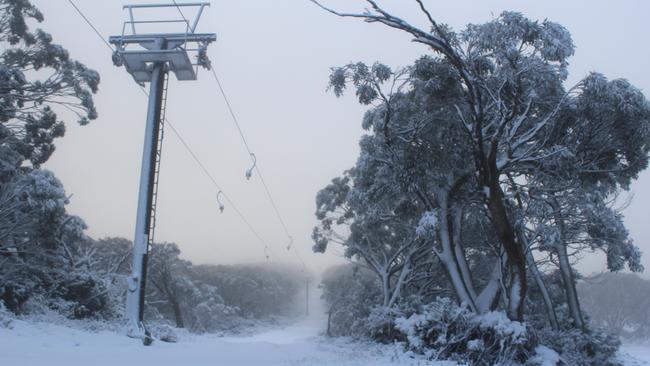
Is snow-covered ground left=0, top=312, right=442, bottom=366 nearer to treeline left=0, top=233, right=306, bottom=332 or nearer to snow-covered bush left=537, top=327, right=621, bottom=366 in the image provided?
snow-covered bush left=537, top=327, right=621, bottom=366

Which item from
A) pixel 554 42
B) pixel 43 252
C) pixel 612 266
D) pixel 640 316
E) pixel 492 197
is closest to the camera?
pixel 492 197

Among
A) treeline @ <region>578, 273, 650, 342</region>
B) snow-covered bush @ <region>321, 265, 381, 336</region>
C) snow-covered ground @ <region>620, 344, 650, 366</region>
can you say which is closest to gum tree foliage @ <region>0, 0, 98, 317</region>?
snow-covered bush @ <region>321, 265, 381, 336</region>

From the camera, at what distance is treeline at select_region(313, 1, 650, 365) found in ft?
43.3

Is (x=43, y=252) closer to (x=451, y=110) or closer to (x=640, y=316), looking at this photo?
(x=451, y=110)

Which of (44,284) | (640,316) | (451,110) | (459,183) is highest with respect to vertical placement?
(451,110)

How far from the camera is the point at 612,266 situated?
19.0 meters

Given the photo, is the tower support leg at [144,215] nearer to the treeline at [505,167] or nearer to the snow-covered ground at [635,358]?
the treeline at [505,167]

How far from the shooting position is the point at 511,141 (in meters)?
14.5

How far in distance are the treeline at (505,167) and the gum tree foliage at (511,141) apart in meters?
0.04

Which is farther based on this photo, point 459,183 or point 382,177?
point 382,177

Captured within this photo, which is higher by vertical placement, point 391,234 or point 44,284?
point 391,234

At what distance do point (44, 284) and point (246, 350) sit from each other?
41.8 feet

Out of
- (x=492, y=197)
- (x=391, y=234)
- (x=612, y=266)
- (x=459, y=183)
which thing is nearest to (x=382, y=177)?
(x=459, y=183)

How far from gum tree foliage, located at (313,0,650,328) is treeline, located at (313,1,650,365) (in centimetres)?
4
